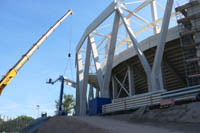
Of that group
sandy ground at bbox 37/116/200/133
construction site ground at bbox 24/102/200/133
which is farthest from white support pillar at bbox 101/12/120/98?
sandy ground at bbox 37/116/200/133

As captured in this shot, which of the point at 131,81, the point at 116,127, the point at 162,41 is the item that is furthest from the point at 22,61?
the point at 116,127

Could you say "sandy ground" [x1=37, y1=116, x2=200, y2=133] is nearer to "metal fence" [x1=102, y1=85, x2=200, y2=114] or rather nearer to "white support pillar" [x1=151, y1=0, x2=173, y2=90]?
"metal fence" [x1=102, y1=85, x2=200, y2=114]

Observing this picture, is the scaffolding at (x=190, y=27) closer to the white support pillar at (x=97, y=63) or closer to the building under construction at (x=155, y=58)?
the building under construction at (x=155, y=58)

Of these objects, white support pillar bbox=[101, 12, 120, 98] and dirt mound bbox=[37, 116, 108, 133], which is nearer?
dirt mound bbox=[37, 116, 108, 133]

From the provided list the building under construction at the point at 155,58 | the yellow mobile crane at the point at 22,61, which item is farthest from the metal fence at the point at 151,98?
the yellow mobile crane at the point at 22,61

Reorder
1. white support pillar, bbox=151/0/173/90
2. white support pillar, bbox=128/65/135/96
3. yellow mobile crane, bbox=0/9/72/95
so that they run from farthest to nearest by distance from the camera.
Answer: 1. white support pillar, bbox=128/65/135/96
2. yellow mobile crane, bbox=0/9/72/95
3. white support pillar, bbox=151/0/173/90

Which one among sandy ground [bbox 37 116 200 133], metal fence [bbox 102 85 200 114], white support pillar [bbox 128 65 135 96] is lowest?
sandy ground [bbox 37 116 200 133]

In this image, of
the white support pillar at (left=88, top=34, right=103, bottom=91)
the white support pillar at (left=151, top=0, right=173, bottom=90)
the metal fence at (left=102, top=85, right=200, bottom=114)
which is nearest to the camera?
the metal fence at (left=102, top=85, right=200, bottom=114)

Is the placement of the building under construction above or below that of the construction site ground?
above

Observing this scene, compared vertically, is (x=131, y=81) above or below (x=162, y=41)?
below

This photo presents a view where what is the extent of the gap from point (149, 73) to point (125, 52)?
9735 millimetres

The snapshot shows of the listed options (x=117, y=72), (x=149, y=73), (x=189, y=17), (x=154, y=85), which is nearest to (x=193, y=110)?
(x=154, y=85)

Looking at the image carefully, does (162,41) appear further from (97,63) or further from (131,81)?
(131,81)

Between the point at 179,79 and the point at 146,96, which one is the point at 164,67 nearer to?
the point at 179,79
